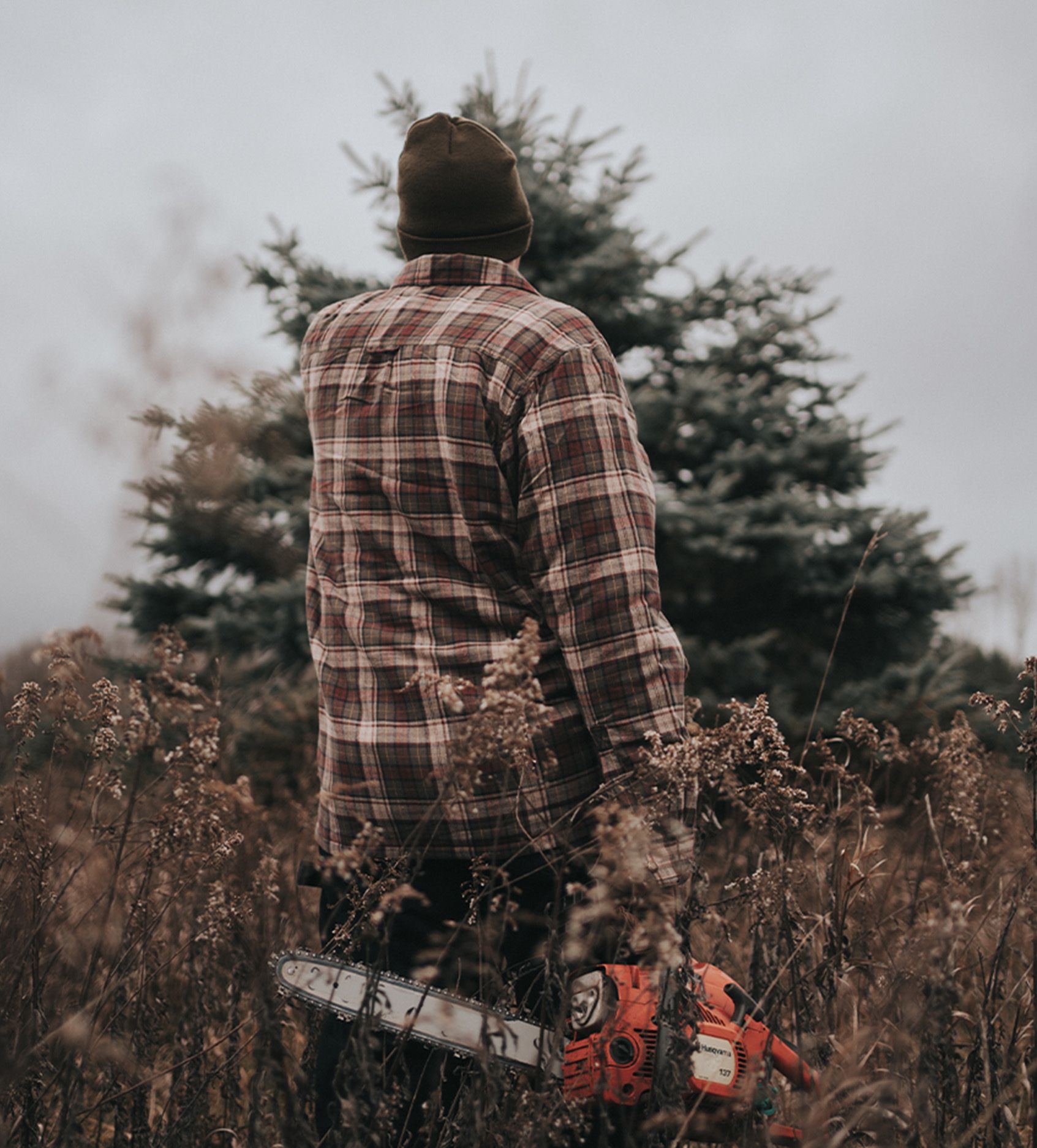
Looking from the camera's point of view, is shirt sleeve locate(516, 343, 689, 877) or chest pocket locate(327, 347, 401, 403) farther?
chest pocket locate(327, 347, 401, 403)

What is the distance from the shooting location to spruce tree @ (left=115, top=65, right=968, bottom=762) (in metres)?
4.82

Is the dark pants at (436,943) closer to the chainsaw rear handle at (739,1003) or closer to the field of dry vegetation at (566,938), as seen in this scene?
the field of dry vegetation at (566,938)

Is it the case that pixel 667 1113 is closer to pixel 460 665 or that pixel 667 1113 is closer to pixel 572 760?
pixel 572 760

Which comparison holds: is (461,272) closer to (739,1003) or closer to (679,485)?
(739,1003)

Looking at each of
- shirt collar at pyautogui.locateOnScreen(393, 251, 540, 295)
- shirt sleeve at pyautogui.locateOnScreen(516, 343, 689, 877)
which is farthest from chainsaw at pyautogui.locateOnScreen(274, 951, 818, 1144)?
shirt collar at pyautogui.locateOnScreen(393, 251, 540, 295)

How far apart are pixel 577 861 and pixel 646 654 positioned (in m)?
0.31

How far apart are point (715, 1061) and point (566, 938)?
0.30 metres

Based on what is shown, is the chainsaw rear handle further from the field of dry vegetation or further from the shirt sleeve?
the shirt sleeve

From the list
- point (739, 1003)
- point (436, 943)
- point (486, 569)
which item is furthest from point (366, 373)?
point (739, 1003)

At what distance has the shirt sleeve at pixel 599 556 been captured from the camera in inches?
51.4

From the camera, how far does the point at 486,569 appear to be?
1396 millimetres

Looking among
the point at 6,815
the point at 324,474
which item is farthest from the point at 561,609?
the point at 6,815

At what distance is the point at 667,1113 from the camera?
3.76 feet

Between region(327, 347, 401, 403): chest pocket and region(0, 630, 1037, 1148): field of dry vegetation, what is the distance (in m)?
0.53
